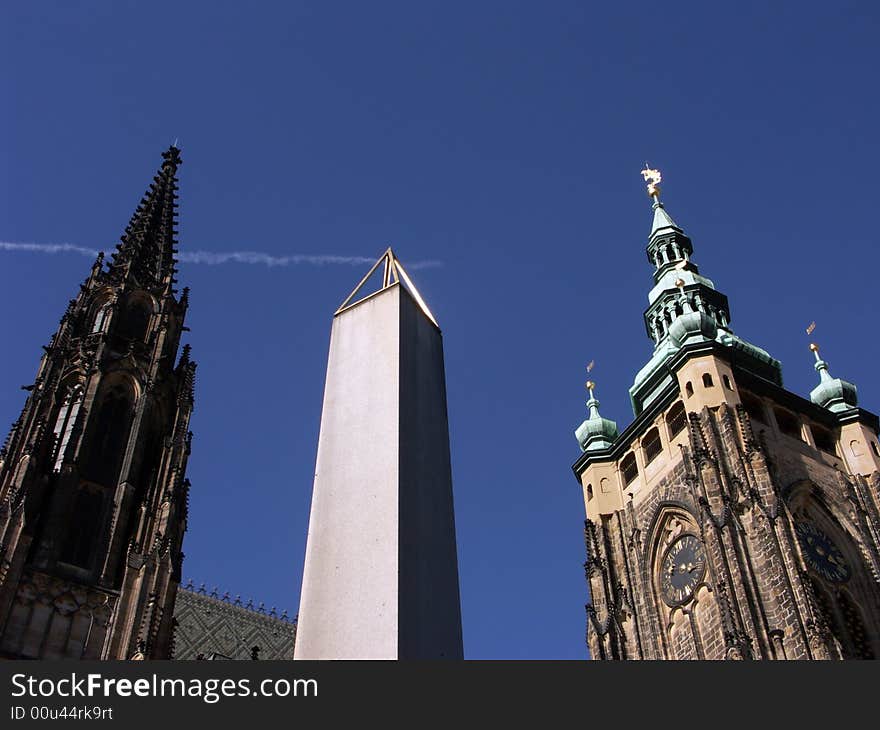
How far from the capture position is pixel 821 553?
36188mm

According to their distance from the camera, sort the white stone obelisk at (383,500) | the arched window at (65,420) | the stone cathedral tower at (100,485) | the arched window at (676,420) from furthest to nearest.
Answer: the arched window at (676,420)
the arched window at (65,420)
the stone cathedral tower at (100,485)
the white stone obelisk at (383,500)

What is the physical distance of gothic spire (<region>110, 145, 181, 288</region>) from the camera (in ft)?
124

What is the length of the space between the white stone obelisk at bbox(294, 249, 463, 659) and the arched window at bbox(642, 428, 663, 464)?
38.8 m

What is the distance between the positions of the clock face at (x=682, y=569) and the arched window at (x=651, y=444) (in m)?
5.42

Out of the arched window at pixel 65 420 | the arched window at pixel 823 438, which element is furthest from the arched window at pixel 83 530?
the arched window at pixel 823 438

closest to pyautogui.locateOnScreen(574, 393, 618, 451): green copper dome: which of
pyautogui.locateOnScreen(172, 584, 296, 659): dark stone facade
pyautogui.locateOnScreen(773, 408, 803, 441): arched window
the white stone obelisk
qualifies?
pyautogui.locateOnScreen(773, 408, 803, 441): arched window

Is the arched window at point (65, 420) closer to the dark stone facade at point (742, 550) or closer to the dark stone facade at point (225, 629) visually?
the dark stone facade at point (225, 629)

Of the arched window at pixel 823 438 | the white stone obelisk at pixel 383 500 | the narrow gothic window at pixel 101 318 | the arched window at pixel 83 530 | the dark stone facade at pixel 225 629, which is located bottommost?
the white stone obelisk at pixel 383 500

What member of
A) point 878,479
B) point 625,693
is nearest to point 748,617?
point 878,479

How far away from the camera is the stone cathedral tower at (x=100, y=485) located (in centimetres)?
2533

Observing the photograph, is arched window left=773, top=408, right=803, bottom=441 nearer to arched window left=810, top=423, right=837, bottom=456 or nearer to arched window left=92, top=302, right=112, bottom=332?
arched window left=810, top=423, right=837, bottom=456

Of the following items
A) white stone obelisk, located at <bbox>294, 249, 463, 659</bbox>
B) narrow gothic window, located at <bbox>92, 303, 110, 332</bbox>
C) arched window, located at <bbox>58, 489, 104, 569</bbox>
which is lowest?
white stone obelisk, located at <bbox>294, 249, 463, 659</bbox>

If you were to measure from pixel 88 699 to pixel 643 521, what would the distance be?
37936mm

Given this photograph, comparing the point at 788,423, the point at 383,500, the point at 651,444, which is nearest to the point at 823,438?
the point at 788,423
